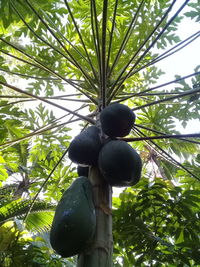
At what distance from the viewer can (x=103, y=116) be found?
196 cm

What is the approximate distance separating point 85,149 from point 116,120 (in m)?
0.28

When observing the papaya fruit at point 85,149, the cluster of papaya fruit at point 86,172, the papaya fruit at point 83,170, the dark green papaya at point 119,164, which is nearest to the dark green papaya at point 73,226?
the cluster of papaya fruit at point 86,172

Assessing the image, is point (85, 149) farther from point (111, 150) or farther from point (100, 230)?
point (100, 230)

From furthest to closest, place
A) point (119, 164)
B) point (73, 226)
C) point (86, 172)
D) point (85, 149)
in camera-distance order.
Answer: point (86, 172) < point (85, 149) < point (119, 164) < point (73, 226)

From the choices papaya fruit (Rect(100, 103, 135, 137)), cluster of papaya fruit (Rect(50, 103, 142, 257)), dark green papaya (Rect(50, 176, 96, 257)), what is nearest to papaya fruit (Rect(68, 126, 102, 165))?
cluster of papaya fruit (Rect(50, 103, 142, 257))

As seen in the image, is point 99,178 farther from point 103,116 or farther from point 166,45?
point 166,45

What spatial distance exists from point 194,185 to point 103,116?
1927 millimetres

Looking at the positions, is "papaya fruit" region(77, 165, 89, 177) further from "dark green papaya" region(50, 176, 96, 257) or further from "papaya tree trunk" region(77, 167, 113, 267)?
"dark green papaya" region(50, 176, 96, 257)

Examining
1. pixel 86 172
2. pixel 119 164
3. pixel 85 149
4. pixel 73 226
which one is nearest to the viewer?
pixel 73 226

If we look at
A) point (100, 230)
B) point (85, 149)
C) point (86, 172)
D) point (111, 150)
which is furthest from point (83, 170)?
point (100, 230)

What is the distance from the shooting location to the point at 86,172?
80.3 inches

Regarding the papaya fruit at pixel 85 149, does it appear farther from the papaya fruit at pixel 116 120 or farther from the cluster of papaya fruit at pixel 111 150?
the papaya fruit at pixel 116 120

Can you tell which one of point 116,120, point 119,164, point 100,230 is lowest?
point 100,230

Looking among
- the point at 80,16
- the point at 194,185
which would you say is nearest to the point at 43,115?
the point at 80,16
